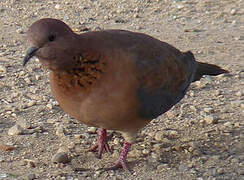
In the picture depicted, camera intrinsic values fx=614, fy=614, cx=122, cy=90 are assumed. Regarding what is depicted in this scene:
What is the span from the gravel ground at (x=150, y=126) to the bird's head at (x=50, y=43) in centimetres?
95

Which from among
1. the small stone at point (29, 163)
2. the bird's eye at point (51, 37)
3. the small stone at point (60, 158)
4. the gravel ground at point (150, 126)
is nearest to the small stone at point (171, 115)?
the gravel ground at point (150, 126)

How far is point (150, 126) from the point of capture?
5547 mm

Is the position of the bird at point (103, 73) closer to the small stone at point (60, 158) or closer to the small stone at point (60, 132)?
the small stone at point (60, 158)

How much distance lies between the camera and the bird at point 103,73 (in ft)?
13.6

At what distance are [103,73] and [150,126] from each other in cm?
141

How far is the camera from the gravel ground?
187 inches

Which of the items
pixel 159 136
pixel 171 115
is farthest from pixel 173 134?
pixel 171 115

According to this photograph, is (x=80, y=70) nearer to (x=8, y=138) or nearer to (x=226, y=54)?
(x=8, y=138)

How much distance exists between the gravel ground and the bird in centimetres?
37

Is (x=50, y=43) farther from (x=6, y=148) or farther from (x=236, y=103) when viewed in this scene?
(x=236, y=103)

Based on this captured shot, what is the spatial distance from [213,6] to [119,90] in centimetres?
529

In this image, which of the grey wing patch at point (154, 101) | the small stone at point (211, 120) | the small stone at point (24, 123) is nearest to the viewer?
the grey wing patch at point (154, 101)

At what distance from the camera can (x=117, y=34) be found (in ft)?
15.2

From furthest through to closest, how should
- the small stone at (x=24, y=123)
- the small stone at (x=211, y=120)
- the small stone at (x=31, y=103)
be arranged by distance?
the small stone at (x=31, y=103), the small stone at (x=211, y=120), the small stone at (x=24, y=123)
